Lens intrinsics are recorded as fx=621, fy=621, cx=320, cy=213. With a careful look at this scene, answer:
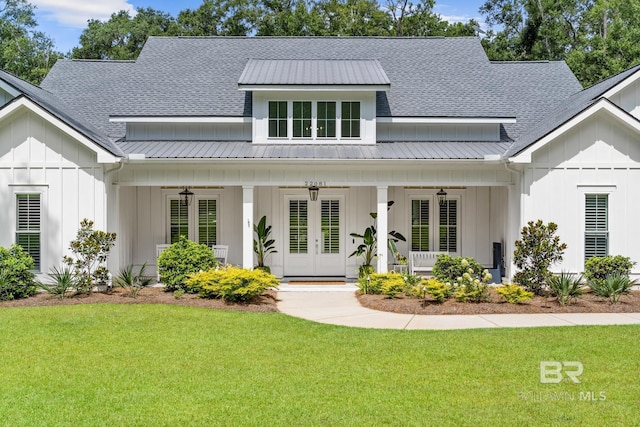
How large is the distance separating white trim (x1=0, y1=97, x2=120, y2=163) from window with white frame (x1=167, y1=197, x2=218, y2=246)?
3625 mm

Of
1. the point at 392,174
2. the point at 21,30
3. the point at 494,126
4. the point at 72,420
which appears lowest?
the point at 72,420

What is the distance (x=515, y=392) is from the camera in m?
7.05

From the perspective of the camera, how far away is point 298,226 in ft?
60.3

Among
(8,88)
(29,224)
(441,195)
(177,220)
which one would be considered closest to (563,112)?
(441,195)

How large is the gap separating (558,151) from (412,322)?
6772 mm

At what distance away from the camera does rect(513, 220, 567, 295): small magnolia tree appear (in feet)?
46.3

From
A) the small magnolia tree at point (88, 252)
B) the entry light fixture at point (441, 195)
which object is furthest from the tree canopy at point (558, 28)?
the small magnolia tree at point (88, 252)

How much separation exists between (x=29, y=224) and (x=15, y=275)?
1.71 meters

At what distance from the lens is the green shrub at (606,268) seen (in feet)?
47.2

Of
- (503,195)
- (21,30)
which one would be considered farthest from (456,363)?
(21,30)

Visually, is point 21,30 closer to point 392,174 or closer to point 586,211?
point 392,174

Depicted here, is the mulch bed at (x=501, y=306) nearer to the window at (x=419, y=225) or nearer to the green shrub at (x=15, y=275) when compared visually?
the window at (x=419, y=225)

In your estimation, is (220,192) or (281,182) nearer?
(281,182)

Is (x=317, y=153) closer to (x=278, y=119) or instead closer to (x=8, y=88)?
(x=278, y=119)
